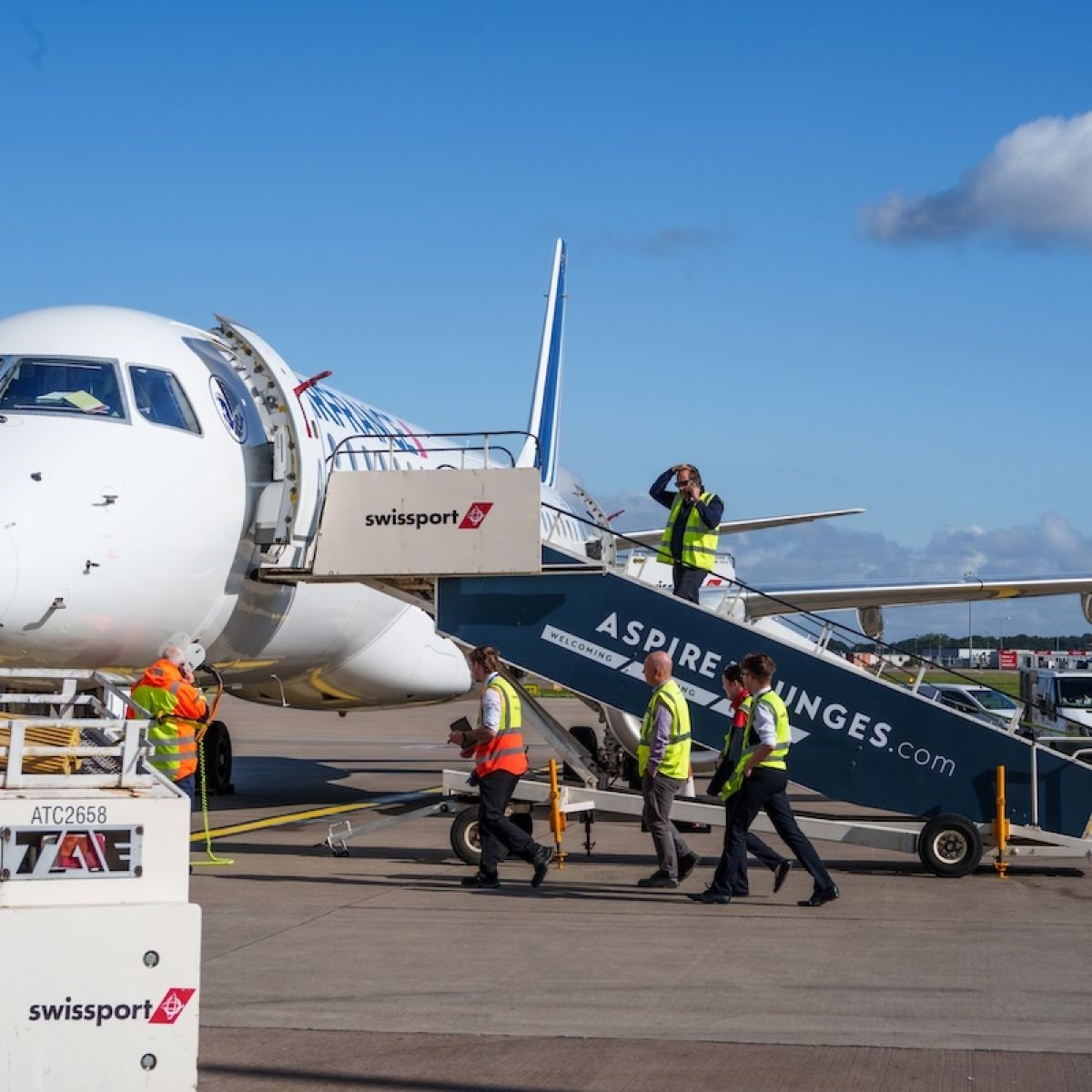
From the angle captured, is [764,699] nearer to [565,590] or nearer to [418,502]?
[565,590]

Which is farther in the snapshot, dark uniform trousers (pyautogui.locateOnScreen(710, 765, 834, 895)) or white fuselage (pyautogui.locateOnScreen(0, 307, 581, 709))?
white fuselage (pyautogui.locateOnScreen(0, 307, 581, 709))

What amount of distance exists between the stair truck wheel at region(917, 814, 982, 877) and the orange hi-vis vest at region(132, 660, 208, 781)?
555 cm

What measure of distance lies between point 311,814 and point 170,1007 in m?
12.9

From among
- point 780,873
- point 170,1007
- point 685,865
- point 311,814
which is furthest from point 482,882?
point 170,1007

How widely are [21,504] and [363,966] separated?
4122 mm

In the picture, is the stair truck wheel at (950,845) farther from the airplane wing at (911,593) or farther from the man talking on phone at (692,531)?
the airplane wing at (911,593)

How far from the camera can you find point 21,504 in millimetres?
10508

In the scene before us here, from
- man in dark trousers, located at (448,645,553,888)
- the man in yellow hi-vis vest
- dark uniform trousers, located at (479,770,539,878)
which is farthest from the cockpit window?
the man in yellow hi-vis vest

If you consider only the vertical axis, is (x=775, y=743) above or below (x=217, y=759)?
above

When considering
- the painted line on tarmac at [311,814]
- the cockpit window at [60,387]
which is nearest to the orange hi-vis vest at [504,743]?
the cockpit window at [60,387]

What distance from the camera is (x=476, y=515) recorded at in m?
12.9

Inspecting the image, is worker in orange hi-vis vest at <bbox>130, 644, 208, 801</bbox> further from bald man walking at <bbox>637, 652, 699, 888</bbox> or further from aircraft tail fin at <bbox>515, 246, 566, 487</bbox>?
aircraft tail fin at <bbox>515, 246, 566, 487</bbox>

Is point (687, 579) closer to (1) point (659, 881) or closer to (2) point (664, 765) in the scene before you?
(2) point (664, 765)

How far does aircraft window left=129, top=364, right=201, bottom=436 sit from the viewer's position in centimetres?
1197
